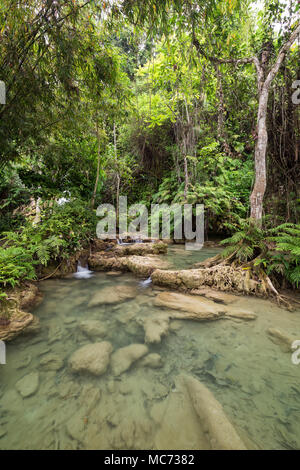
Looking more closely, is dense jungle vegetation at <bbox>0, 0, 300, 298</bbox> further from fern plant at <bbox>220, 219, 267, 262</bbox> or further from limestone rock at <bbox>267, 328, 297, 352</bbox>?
limestone rock at <bbox>267, 328, 297, 352</bbox>

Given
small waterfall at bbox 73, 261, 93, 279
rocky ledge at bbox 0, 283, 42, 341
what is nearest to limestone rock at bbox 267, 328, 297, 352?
rocky ledge at bbox 0, 283, 42, 341

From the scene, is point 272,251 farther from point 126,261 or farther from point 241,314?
point 126,261

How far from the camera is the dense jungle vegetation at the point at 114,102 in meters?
2.85

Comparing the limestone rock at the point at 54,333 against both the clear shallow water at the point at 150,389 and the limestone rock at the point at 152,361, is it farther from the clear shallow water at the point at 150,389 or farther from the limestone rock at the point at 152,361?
the limestone rock at the point at 152,361

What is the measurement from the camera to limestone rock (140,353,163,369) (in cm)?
185

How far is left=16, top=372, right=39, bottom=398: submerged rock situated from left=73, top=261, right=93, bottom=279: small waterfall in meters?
2.70

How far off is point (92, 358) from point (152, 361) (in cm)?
56

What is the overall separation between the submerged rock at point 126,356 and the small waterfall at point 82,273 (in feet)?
8.49

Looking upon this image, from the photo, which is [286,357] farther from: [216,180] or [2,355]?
[216,180]

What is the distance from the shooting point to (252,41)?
4672 mm

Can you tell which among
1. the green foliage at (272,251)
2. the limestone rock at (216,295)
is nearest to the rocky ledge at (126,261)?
the limestone rock at (216,295)

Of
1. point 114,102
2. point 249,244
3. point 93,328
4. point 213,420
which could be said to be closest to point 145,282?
point 93,328

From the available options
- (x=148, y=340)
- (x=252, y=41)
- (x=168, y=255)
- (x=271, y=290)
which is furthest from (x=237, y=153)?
(x=148, y=340)
